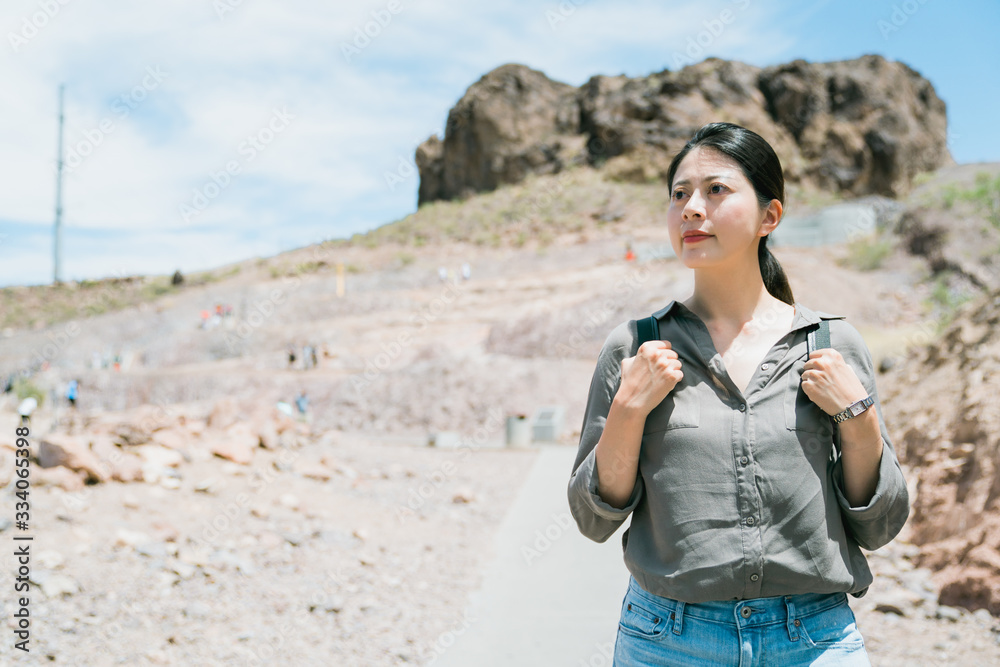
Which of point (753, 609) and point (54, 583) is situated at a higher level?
point (753, 609)

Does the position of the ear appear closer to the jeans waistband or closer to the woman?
the woman

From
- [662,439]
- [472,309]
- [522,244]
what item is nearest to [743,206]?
[662,439]

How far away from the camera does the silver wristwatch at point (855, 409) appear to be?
1.50m

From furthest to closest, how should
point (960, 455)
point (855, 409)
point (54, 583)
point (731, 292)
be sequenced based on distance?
point (960, 455) → point (54, 583) → point (731, 292) → point (855, 409)

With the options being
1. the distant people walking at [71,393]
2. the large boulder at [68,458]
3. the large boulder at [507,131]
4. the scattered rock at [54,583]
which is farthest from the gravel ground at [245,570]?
the large boulder at [507,131]

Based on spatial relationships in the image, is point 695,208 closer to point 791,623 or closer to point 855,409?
point 855,409

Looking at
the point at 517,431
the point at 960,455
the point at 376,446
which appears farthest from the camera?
the point at 517,431

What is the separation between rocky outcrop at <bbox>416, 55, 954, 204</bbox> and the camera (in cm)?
5825

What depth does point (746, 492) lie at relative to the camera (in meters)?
1.53

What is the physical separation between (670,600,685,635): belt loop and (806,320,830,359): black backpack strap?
2.07 ft

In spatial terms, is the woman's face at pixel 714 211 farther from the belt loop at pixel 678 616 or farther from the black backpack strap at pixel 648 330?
the belt loop at pixel 678 616

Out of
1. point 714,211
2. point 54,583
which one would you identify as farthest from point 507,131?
point 714,211

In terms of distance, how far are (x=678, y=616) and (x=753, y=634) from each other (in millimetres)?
161

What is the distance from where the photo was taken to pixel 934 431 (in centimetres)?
604
